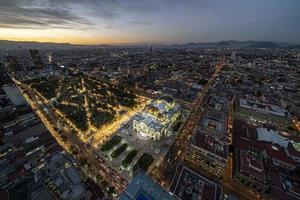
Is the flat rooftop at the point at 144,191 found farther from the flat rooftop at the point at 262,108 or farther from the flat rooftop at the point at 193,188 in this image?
the flat rooftop at the point at 262,108

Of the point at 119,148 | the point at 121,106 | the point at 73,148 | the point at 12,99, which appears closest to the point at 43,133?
the point at 73,148

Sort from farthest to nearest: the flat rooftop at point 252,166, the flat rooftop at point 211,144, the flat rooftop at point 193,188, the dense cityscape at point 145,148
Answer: the flat rooftop at point 211,144 → the flat rooftop at point 252,166 → the dense cityscape at point 145,148 → the flat rooftop at point 193,188

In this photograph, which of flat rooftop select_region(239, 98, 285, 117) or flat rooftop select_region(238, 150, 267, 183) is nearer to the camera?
flat rooftop select_region(238, 150, 267, 183)

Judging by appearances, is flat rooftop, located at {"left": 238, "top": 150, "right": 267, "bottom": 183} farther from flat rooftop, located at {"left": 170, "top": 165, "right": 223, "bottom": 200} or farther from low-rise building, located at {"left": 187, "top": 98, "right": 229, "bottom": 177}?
flat rooftop, located at {"left": 170, "top": 165, "right": 223, "bottom": 200}

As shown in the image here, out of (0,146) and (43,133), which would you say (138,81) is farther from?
A: (0,146)

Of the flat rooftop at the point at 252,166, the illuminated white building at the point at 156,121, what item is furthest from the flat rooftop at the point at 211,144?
the illuminated white building at the point at 156,121

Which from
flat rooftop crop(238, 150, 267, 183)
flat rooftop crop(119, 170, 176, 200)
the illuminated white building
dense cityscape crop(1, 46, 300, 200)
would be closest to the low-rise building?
dense cityscape crop(1, 46, 300, 200)
